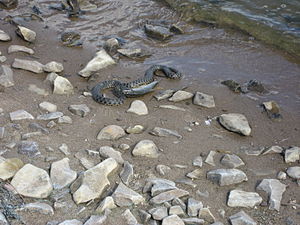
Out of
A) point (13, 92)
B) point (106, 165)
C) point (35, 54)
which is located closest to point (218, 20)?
point (35, 54)

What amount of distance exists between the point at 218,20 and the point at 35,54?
472cm

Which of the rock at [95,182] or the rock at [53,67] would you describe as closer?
the rock at [95,182]

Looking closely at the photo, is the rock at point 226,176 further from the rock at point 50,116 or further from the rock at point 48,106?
the rock at point 48,106

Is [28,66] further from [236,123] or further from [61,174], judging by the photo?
[236,123]

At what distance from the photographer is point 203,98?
6832mm

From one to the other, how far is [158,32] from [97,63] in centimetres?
222

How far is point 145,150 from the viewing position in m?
5.11

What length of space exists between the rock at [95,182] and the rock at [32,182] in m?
0.31

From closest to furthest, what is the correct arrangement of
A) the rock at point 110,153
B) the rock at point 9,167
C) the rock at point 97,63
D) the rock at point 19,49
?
the rock at point 9,167 < the rock at point 110,153 < the rock at point 97,63 < the rock at point 19,49

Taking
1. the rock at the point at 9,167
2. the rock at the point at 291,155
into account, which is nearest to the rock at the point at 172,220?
the rock at the point at 9,167

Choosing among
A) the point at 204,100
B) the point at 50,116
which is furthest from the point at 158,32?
the point at 50,116

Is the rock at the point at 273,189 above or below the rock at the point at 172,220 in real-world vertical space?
below

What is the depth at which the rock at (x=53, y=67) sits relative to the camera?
23.6 ft

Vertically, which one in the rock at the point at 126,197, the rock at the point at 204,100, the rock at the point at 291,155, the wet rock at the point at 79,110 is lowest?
the rock at the point at 204,100
